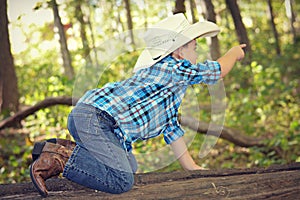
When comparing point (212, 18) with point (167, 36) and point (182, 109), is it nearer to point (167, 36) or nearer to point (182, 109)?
point (182, 109)

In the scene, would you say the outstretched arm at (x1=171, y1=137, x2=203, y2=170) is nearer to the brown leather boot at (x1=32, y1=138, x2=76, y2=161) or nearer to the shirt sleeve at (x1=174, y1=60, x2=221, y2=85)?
the shirt sleeve at (x1=174, y1=60, x2=221, y2=85)

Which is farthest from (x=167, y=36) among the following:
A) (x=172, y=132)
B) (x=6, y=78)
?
(x=6, y=78)

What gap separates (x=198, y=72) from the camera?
2973 mm

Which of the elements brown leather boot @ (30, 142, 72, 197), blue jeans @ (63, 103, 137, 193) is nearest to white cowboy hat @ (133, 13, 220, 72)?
blue jeans @ (63, 103, 137, 193)

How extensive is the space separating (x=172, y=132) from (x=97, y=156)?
55cm

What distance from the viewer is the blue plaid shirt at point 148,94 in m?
2.92

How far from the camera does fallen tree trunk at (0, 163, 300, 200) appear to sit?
8.78 ft

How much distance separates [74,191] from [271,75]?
496 centimetres

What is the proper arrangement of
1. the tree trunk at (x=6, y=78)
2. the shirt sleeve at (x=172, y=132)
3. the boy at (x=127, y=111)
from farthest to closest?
1. the tree trunk at (x=6, y=78)
2. the shirt sleeve at (x=172, y=132)
3. the boy at (x=127, y=111)

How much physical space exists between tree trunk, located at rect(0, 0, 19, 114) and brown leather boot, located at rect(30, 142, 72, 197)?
15.6ft

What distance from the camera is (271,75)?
7227 mm

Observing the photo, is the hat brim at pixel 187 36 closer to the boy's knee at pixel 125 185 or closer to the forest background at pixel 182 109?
the forest background at pixel 182 109

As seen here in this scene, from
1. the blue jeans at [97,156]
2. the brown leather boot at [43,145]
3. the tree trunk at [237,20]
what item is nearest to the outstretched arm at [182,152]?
the blue jeans at [97,156]

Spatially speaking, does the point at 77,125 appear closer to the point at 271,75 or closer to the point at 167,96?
the point at 167,96
